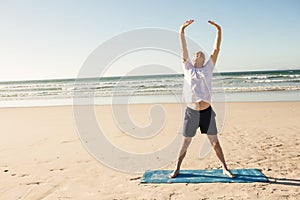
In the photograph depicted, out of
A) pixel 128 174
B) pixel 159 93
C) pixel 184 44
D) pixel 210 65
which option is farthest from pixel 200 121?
pixel 159 93

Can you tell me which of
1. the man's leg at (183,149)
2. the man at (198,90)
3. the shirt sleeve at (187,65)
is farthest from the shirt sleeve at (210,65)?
the man's leg at (183,149)

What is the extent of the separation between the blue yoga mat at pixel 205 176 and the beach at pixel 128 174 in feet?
0.40

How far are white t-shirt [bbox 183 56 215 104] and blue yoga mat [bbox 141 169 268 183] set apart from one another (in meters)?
1.21

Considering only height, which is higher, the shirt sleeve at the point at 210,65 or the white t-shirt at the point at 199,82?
the shirt sleeve at the point at 210,65

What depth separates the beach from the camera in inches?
159

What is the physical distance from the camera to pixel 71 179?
4.71 metres

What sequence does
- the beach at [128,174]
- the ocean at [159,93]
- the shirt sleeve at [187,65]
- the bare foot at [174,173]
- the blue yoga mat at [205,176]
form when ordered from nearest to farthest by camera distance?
the beach at [128,174] < the shirt sleeve at [187,65] < the blue yoga mat at [205,176] < the bare foot at [174,173] < the ocean at [159,93]

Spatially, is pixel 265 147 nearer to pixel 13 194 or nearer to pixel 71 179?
pixel 71 179

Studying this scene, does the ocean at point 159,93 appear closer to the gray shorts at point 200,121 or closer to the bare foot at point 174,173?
the bare foot at point 174,173

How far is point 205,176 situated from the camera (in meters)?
4.50

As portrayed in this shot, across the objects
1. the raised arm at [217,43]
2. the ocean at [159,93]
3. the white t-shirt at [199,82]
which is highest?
the raised arm at [217,43]

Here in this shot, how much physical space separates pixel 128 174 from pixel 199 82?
2024mm

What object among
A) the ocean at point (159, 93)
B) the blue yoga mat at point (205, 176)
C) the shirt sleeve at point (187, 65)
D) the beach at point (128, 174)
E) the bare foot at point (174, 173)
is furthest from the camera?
the ocean at point (159, 93)

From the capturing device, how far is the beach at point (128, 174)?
4027mm
